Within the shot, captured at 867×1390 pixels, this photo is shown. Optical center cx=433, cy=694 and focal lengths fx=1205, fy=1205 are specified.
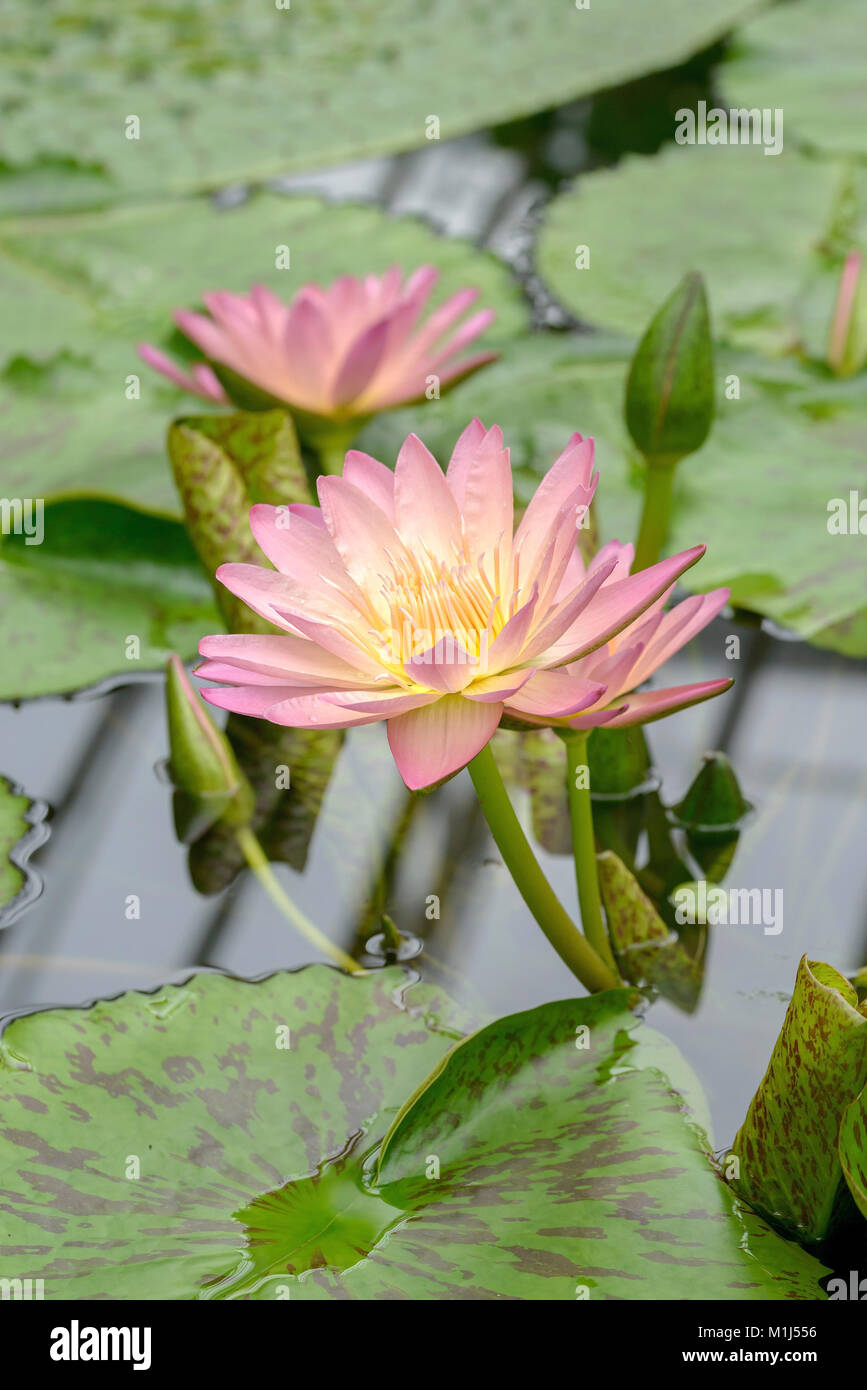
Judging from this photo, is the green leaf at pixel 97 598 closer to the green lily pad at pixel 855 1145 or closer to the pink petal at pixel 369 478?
the pink petal at pixel 369 478

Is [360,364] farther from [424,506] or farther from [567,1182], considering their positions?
[567,1182]

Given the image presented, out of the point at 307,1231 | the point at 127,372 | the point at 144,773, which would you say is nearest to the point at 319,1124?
the point at 307,1231

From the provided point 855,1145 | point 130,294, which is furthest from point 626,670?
point 130,294

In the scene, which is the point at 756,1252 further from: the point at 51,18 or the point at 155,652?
the point at 51,18

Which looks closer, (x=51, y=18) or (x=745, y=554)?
(x=745, y=554)

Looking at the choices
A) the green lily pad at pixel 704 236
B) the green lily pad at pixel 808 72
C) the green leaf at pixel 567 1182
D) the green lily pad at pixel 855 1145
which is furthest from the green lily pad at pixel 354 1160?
the green lily pad at pixel 808 72

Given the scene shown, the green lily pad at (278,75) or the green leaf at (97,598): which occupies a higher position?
the green lily pad at (278,75)
